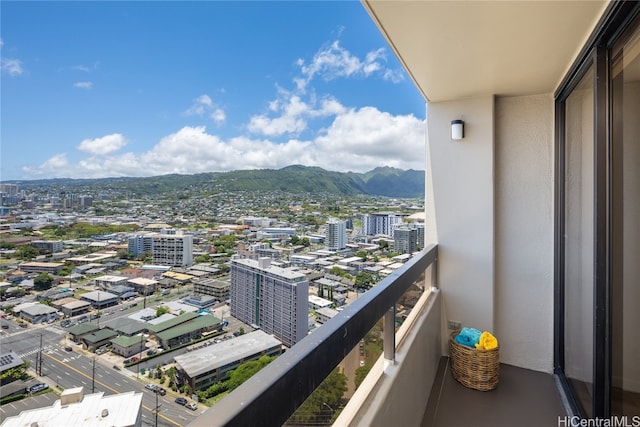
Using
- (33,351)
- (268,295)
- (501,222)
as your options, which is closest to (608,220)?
(501,222)

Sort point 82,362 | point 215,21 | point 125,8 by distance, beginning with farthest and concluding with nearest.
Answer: point 215,21 < point 125,8 < point 82,362

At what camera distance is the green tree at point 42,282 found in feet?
3.76

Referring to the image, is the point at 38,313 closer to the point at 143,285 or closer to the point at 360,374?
the point at 143,285

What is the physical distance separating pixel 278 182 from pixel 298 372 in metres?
2.02

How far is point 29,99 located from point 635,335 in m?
3.01

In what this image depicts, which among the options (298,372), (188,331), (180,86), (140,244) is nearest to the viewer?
(298,372)

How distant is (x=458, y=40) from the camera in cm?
222

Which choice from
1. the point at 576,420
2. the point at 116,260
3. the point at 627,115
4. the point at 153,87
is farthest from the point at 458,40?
the point at 576,420

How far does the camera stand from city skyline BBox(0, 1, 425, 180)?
1573 mm

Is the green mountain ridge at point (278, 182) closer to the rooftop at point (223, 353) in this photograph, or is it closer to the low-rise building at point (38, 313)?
the low-rise building at point (38, 313)

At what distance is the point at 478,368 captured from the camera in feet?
9.64

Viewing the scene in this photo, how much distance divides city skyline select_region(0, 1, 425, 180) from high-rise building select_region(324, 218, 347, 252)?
91cm

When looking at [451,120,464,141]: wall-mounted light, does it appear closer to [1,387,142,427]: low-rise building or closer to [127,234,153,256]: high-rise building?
[127,234,153,256]: high-rise building

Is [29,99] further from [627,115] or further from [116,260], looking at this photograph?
[627,115]
